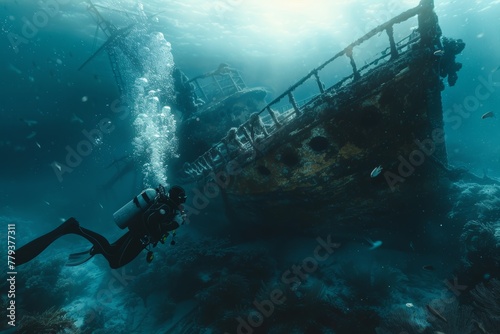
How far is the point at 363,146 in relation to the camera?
22.7ft

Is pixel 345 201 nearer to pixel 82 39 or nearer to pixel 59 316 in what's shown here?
pixel 59 316

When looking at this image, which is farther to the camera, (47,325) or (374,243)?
(374,243)

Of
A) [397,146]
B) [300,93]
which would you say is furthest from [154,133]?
[300,93]

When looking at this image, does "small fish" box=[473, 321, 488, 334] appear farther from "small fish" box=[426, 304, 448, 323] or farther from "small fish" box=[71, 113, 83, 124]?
"small fish" box=[71, 113, 83, 124]

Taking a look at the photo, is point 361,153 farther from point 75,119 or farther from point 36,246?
point 75,119

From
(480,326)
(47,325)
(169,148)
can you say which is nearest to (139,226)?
(47,325)

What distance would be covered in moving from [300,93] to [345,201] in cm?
5625

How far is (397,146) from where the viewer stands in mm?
6938

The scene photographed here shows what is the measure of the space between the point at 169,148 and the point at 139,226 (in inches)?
571

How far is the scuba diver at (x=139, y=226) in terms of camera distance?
4.24 m

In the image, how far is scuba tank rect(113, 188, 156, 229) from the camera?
4.39 m

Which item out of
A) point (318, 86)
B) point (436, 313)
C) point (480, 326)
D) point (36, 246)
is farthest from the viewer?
point (318, 86)

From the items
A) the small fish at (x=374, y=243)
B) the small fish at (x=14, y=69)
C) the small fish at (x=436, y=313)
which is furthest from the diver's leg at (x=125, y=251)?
the small fish at (x=14, y=69)

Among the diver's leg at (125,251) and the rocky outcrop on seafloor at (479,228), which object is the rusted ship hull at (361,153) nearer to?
the rocky outcrop on seafloor at (479,228)
